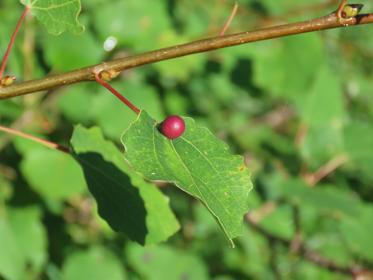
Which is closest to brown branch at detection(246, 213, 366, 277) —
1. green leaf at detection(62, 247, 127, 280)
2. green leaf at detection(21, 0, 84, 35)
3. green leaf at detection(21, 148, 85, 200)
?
green leaf at detection(62, 247, 127, 280)

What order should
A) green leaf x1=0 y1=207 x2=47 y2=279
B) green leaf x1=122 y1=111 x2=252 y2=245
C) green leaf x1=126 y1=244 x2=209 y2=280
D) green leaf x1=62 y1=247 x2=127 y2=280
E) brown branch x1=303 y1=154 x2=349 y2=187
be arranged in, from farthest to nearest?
brown branch x1=303 y1=154 x2=349 y2=187 < green leaf x1=126 y1=244 x2=209 y2=280 < green leaf x1=62 y1=247 x2=127 y2=280 < green leaf x1=0 y1=207 x2=47 y2=279 < green leaf x1=122 y1=111 x2=252 y2=245

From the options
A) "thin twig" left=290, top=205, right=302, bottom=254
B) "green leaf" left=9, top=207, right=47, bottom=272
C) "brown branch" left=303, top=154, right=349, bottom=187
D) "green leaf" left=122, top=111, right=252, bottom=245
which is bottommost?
"green leaf" left=122, top=111, right=252, bottom=245

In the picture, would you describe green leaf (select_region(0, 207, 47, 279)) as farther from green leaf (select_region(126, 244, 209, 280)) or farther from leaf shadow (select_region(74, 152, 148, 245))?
leaf shadow (select_region(74, 152, 148, 245))

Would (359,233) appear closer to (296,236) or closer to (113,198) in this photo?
(296,236)

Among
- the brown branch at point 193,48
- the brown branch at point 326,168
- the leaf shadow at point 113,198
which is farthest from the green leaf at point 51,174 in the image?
the brown branch at point 193,48

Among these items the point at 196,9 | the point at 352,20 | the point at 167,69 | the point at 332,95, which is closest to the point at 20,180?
the point at 167,69

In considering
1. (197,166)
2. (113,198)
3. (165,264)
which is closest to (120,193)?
(113,198)

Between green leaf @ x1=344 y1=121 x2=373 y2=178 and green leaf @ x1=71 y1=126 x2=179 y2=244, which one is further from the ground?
green leaf @ x1=344 y1=121 x2=373 y2=178
